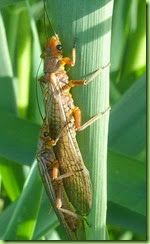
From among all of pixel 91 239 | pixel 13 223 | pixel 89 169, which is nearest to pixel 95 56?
pixel 89 169

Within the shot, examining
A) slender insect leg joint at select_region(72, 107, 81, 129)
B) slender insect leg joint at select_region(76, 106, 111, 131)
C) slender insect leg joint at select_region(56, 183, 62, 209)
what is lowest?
slender insect leg joint at select_region(56, 183, 62, 209)

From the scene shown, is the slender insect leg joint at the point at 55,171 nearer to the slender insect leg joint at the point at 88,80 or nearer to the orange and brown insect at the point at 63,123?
the orange and brown insect at the point at 63,123

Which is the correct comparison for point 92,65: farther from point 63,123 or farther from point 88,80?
point 63,123

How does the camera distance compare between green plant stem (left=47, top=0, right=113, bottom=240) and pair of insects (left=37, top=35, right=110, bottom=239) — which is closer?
green plant stem (left=47, top=0, right=113, bottom=240)

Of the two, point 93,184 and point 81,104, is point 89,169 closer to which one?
point 93,184

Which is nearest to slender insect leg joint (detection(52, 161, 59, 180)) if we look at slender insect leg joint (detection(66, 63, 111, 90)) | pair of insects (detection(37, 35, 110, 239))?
pair of insects (detection(37, 35, 110, 239))

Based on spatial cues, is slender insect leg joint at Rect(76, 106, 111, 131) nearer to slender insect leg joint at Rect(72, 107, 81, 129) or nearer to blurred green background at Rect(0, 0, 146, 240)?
slender insect leg joint at Rect(72, 107, 81, 129)

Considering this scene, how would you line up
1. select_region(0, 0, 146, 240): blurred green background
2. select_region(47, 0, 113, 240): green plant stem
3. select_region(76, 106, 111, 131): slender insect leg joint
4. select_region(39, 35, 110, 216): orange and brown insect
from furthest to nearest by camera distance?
select_region(0, 0, 146, 240): blurred green background → select_region(39, 35, 110, 216): orange and brown insect → select_region(76, 106, 111, 131): slender insect leg joint → select_region(47, 0, 113, 240): green plant stem
